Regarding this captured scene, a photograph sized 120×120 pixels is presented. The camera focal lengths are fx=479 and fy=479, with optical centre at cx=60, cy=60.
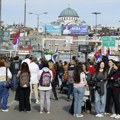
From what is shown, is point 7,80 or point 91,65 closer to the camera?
point 7,80

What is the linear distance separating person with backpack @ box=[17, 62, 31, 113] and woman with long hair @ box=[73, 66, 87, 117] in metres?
1.45

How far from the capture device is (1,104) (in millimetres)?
14742

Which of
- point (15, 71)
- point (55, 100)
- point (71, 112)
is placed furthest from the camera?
point (15, 71)

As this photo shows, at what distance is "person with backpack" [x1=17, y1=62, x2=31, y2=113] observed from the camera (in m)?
13.7

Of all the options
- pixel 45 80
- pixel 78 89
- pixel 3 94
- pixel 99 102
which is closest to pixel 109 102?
pixel 99 102

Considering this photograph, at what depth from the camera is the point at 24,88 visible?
13875mm

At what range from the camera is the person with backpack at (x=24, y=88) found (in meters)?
13.7

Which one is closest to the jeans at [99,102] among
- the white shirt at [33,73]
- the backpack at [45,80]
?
the backpack at [45,80]

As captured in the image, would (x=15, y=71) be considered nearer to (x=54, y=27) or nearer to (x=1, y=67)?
(x=1, y=67)

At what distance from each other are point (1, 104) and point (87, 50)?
23.5 m

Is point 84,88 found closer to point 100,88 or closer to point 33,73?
point 100,88

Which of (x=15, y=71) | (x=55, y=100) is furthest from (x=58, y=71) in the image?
(x=55, y=100)

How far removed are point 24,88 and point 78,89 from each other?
5.50 feet

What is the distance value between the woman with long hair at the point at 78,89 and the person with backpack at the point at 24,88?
4.75 feet
